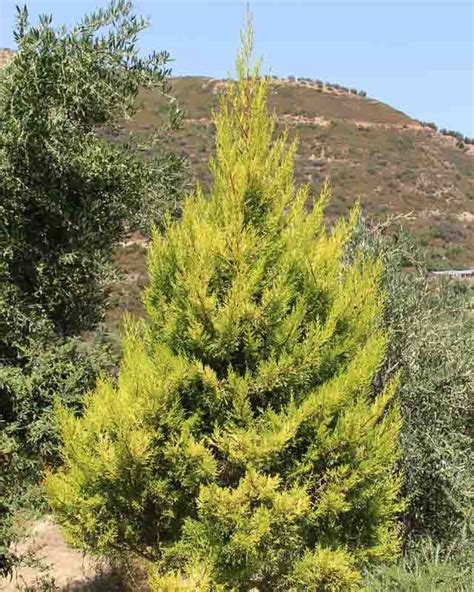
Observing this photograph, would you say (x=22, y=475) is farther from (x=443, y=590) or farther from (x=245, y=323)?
(x=443, y=590)

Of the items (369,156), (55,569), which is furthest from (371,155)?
(55,569)

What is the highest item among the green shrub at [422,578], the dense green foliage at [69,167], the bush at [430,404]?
the dense green foliage at [69,167]

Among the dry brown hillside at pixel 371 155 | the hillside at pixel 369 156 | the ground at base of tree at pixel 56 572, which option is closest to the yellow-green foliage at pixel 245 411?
the ground at base of tree at pixel 56 572

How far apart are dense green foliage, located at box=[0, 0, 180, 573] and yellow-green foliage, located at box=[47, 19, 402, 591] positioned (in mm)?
1708

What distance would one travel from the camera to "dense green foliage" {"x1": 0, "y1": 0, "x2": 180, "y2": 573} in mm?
6793

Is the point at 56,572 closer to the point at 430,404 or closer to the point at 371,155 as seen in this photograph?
the point at 430,404

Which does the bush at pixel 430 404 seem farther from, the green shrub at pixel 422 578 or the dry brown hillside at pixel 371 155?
the dry brown hillside at pixel 371 155

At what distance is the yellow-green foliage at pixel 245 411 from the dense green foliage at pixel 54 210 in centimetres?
171

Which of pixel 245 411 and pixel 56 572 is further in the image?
pixel 56 572

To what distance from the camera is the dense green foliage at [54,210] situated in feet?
22.3

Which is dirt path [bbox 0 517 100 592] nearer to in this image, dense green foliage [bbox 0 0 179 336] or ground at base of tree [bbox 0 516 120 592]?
ground at base of tree [bbox 0 516 120 592]

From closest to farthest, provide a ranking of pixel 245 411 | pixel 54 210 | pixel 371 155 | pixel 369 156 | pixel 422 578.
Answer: pixel 245 411 < pixel 422 578 < pixel 54 210 < pixel 369 156 < pixel 371 155

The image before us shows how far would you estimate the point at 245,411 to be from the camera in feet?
15.9

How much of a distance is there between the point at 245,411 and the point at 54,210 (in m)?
3.70
